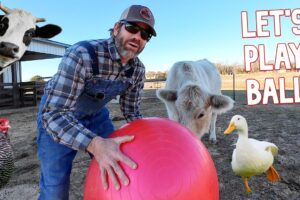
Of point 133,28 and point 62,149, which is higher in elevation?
point 133,28

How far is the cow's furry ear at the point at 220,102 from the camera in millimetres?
3607

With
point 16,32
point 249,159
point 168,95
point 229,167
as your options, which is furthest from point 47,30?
point 249,159

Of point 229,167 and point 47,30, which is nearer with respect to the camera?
point 229,167

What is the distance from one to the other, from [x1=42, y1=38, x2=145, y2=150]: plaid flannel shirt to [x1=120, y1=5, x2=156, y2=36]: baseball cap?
23cm

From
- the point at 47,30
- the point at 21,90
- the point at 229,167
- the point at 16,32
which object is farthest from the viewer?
the point at 21,90

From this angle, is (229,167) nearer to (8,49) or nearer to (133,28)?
(133,28)

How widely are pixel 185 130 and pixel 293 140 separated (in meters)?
4.16

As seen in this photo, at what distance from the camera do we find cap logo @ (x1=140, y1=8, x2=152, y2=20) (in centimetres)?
207

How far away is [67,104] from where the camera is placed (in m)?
1.92

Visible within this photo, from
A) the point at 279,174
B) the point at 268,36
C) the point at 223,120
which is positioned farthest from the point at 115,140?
the point at 268,36

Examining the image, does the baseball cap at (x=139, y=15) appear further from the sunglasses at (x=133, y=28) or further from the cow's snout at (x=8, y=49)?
the cow's snout at (x=8, y=49)

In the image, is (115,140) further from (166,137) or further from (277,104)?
(277,104)

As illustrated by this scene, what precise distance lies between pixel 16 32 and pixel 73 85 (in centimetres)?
374

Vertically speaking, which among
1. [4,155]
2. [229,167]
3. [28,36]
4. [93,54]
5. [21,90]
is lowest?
[229,167]
